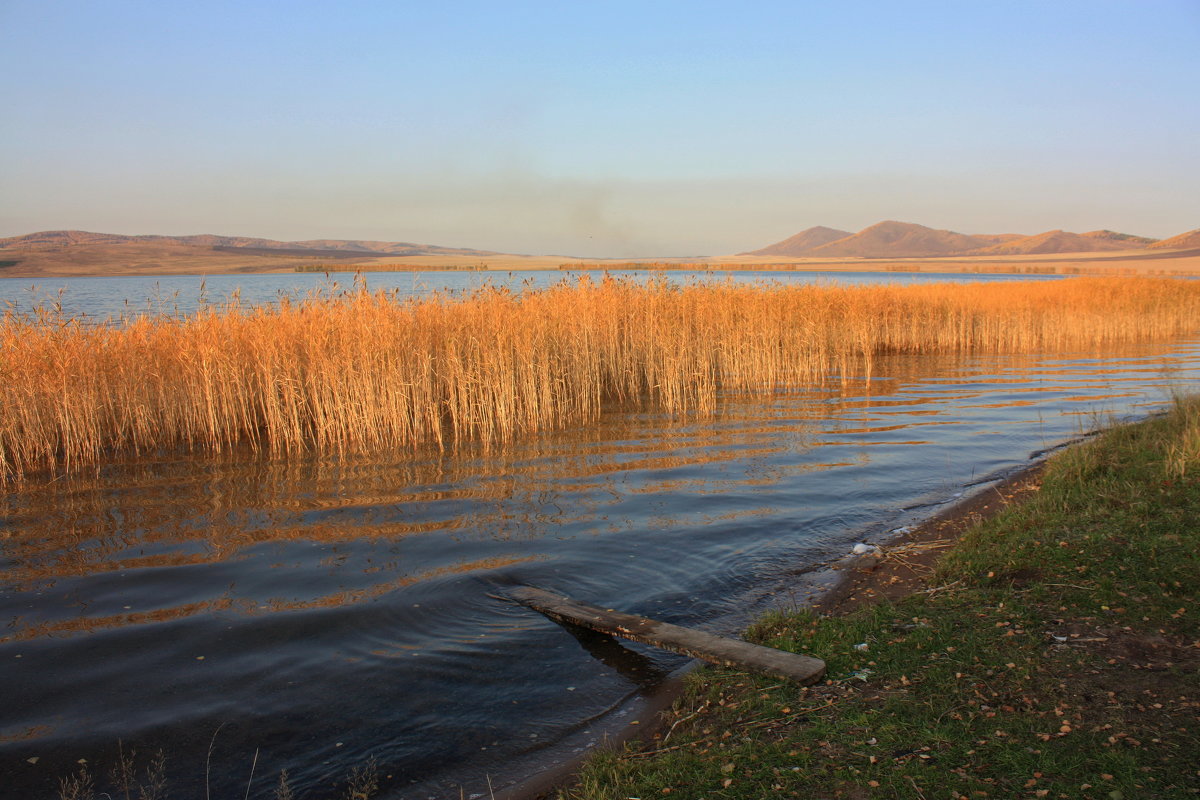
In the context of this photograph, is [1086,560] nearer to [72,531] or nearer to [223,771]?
[223,771]

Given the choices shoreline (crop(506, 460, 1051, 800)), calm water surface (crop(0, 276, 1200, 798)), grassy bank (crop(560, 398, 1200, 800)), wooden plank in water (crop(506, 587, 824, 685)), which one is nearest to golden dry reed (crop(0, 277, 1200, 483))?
calm water surface (crop(0, 276, 1200, 798))

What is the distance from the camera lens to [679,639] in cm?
499

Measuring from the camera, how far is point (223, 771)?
4180 millimetres

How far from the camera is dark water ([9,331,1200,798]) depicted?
Result: 4512mm

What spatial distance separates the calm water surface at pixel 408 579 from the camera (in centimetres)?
452

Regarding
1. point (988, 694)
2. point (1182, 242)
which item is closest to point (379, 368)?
point (988, 694)

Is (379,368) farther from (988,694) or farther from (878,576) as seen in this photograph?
(988,694)

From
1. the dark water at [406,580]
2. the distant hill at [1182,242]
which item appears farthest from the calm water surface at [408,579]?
the distant hill at [1182,242]

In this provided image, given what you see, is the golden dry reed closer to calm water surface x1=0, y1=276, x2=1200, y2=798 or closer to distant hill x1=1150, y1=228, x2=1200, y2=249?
calm water surface x1=0, y1=276, x2=1200, y2=798

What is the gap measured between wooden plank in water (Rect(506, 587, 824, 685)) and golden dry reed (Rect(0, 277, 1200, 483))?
21.9 feet

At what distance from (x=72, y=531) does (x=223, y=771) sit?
5587mm

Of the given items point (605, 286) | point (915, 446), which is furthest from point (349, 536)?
point (605, 286)

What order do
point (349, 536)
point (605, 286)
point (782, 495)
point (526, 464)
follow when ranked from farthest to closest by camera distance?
point (605, 286) < point (526, 464) < point (782, 495) < point (349, 536)

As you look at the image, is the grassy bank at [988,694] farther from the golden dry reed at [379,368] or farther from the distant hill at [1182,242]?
the distant hill at [1182,242]
